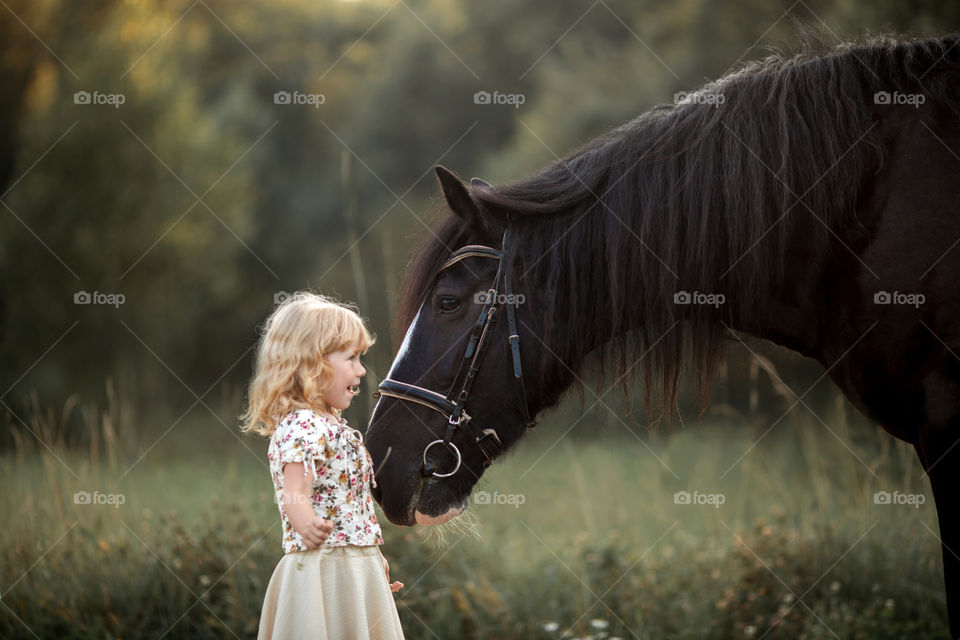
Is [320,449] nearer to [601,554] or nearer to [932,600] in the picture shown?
[601,554]

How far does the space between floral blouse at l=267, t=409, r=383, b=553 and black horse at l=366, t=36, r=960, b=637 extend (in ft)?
0.66

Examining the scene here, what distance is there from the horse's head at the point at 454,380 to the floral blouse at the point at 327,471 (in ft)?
0.64

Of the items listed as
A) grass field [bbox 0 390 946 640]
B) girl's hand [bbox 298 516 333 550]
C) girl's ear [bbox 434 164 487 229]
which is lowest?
grass field [bbox 0 390 946 640]

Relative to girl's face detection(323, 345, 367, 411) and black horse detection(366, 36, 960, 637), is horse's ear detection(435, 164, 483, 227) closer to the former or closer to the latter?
black horse detection(366, 36, 960, 637)

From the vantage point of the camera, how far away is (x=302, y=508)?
2047 mm

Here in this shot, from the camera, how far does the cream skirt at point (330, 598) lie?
2057 millimetres

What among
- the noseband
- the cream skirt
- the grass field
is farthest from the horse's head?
the grass field

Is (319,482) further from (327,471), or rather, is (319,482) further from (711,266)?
(711,266)

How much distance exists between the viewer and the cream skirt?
2057 millimetres

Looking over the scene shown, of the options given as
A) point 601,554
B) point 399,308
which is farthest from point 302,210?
point 399,308

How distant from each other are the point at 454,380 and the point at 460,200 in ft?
1.83

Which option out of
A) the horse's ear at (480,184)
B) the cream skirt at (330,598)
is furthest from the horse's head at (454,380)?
the cream skirt at (330,598)

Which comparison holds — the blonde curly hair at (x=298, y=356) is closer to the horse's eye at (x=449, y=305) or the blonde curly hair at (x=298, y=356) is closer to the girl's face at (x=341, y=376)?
the girl's face at (x=341, y=376)

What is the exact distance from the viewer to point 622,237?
247 cm
